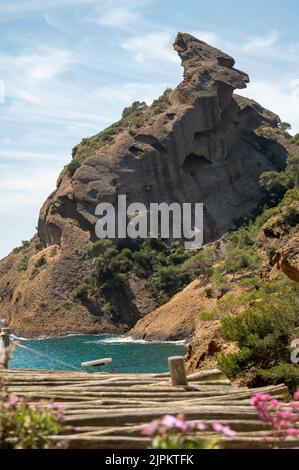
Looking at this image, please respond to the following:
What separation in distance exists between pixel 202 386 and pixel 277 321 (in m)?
10.1

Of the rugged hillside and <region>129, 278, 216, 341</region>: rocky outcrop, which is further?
the rugged hillside

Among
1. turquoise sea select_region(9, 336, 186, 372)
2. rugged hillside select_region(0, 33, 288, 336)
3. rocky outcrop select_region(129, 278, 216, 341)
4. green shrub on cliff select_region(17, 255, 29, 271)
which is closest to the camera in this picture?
turquoise sea select_region(9, 336, 186, 372)

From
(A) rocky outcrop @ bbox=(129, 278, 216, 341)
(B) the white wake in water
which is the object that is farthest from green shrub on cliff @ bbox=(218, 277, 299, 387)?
(A) rocky outcrop @ bbox=(129, 278, 216, 341)

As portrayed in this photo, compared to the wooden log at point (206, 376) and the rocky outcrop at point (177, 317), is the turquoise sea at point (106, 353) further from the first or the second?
the wooden log at point (206, 376)

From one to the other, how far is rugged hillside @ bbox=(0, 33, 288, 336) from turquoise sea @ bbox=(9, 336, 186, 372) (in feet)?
24.7

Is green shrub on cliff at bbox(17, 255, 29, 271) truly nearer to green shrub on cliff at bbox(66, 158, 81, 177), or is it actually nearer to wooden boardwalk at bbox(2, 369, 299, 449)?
green shrub on cliff at bbox(66, 158, 81, 177)

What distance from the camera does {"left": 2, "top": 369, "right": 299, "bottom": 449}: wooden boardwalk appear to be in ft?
18.8

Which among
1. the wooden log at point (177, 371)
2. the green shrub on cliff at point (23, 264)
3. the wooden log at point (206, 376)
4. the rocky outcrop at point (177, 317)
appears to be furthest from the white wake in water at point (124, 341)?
the wooden log at point (177, 371)

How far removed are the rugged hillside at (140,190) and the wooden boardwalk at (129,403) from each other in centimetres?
6723

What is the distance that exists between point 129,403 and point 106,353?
146 feet

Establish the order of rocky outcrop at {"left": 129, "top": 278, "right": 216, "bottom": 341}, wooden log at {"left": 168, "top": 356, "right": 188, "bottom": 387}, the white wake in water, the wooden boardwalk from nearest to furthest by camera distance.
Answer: the wooden boardwalk
wooden log at {"left": 168, "top": 356, "right": 188, "bottom": 387}
the white wake in water
rocky outcrop at {"left": 129, "top": 278, "right": 216, "bottom": 341}

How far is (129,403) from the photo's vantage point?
695 cm
